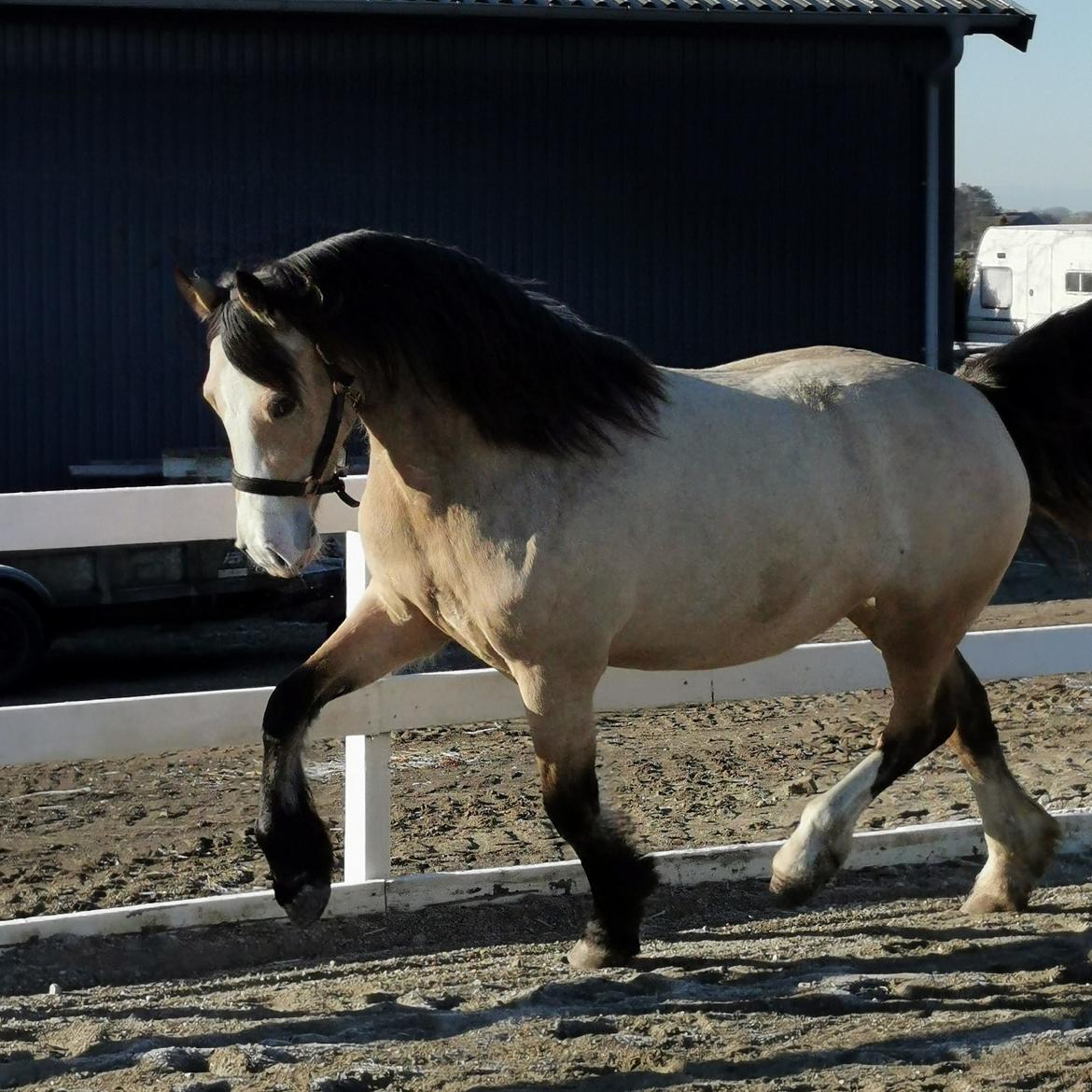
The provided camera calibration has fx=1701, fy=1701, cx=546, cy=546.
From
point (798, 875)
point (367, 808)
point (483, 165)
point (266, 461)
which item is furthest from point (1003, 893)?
point (483, 165)

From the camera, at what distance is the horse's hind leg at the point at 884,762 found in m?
4.52

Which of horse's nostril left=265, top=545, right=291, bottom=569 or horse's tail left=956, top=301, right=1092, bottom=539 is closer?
horse's nostril left=265, top=545, right=291, bottom=569

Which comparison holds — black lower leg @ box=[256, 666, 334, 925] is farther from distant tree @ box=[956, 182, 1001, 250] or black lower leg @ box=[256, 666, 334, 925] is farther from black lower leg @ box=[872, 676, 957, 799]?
distant tree @ box=[956, 182, 1001, 250]

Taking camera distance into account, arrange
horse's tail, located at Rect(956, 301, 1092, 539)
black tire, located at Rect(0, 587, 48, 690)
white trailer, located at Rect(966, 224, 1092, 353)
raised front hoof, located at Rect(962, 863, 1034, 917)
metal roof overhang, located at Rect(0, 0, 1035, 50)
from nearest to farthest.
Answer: raised front hoof, located at Rect(962, 863, 1034, 917) < horse's tail, located at Rect(956, 301, 1092, 539) < black tire, located at Rect(0, 587, 48, 690) < metal roof overhang, located at Rect(0, 0, 1035, 50) < white trailer, located at Rect(966, 224, 1092, 353)

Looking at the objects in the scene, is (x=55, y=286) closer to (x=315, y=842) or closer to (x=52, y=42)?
(x=52, y=42)

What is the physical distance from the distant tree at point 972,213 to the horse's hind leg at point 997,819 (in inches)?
1514

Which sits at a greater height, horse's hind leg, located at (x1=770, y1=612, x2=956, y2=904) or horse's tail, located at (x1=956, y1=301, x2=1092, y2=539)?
horse's tail, located at (x1=956, y1=301, x2=1092, y2=539)

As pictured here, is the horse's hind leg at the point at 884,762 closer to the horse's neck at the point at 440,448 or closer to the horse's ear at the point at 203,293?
the horse's neck at the point at 440,448

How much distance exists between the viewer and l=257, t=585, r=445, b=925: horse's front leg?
4.39m

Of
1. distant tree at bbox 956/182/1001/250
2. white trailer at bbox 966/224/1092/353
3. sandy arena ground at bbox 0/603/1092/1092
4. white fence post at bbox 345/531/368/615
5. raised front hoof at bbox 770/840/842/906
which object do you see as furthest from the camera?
distant tree at bbox 956/182/1001/250

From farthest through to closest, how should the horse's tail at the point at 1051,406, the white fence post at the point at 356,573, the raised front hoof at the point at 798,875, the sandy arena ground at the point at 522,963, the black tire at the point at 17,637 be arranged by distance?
the black tire at the point at 17,637 → the white fence post at the point at 356,573 → the horse's tail at the point at 1051,406 → the raised front hoof at the point at 798,875 → the sandy arena ground at the point at 522,963

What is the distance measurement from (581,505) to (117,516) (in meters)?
1.65

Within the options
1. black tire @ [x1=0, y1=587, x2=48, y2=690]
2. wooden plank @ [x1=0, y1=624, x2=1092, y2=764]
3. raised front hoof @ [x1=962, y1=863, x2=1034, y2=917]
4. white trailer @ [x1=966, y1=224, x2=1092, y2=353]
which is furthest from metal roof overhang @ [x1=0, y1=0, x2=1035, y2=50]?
raised front hoof @ [x1=962, y1=863, x2=1034, y2=917]

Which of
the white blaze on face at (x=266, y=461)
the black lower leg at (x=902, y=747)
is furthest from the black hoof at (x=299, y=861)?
the black lower leg at (x=902, y=747)
